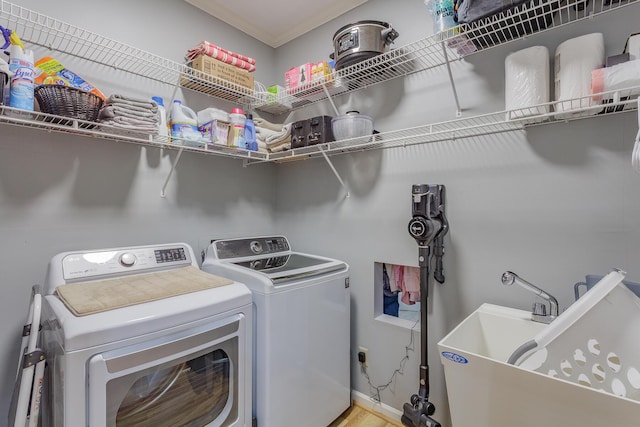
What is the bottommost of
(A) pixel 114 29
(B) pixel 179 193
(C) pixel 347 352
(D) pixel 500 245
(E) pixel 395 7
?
(C) pixel 347 352

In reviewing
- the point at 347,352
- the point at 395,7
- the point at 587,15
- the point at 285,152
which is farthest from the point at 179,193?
the point at 587,15

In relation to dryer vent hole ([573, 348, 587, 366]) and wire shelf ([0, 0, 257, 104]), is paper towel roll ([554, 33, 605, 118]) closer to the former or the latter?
dryer vent hole ([573, 348, 587, 366])

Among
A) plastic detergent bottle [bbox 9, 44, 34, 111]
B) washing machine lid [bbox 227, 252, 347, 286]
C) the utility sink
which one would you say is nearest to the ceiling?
plastic detergent bottle [bbox 9, 44, 34, 111]

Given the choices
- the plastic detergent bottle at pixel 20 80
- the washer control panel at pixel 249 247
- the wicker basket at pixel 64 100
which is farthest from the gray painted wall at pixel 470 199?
the plastic detergent bottle at pixel 20 80

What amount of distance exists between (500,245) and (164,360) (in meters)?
1.56

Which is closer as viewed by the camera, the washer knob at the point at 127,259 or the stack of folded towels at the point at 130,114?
the stack of folded towels at the point at 130,114

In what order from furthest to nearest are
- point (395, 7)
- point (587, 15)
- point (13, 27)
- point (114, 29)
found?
point (395, 7) < point (114, 29) < point (13, 27) < point (587, 15)

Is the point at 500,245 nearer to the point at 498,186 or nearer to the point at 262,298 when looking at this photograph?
the point at 498,186

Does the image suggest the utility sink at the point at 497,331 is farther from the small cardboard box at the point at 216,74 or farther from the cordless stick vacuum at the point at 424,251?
the small cardboard box at the point at 216,74

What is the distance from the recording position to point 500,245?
1.51m

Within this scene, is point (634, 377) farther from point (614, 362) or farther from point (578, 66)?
point (578, 66)

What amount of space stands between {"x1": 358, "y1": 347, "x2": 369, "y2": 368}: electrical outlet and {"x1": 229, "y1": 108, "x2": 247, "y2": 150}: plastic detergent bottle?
1.53m

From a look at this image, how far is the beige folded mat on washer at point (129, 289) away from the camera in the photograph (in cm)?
108

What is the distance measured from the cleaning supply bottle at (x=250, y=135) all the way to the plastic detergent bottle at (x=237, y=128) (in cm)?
3
